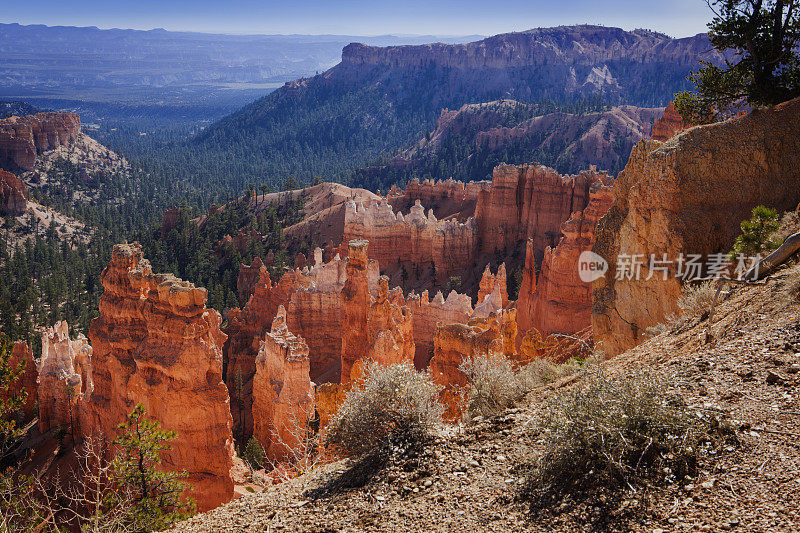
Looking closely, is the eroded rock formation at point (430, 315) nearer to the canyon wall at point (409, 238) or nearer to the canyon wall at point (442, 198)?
the canyon wall at point (409, 238)

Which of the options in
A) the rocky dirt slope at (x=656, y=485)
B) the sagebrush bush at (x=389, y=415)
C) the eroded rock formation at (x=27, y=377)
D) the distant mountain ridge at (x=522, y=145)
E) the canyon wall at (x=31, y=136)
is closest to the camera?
the rocky dirt slope at (x=656, y=485)

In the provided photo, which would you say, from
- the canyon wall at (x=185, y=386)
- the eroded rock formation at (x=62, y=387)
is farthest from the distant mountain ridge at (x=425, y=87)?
the canyon wall at (x=185, y=386)

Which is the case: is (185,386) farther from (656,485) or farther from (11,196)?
(11,196)

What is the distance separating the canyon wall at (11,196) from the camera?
8131 centimetres

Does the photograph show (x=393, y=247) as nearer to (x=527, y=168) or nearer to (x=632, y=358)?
(x=527, y=168)

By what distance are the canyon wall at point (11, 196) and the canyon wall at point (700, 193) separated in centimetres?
A: 9019

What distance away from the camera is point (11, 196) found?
8225cm

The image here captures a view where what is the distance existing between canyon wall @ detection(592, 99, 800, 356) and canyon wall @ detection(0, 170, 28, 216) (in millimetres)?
90192

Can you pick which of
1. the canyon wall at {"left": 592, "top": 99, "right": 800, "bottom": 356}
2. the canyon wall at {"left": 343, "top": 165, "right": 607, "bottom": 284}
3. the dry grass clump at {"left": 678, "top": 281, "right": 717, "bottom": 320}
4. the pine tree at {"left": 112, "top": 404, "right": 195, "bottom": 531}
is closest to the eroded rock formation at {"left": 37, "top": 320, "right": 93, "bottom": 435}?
the pine tree at {"left": 112, "top": 404, "right": 195, "bottom": 531}

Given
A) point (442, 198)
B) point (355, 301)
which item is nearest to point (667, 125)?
point (355, 301)

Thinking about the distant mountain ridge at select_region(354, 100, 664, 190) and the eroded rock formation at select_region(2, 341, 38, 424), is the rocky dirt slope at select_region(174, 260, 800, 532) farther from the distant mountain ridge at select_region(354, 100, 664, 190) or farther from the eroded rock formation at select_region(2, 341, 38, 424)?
the distant mountain ridge at select_region(354, 100, 664, 190)

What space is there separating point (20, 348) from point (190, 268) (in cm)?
3349

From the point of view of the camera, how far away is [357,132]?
15788 centimetres

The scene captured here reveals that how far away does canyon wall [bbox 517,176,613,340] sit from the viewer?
93.6 ft
